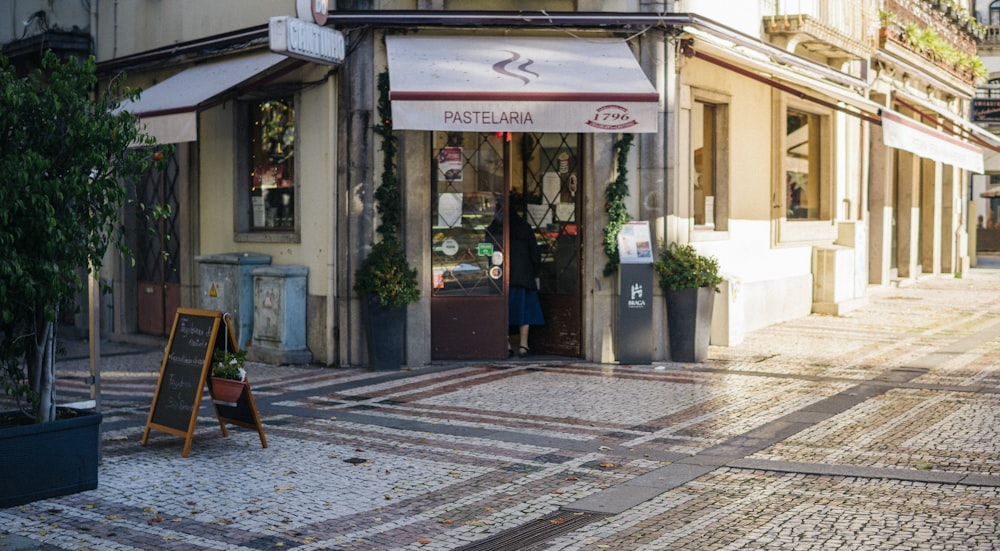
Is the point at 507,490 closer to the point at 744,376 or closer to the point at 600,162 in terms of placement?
the point at 744,376

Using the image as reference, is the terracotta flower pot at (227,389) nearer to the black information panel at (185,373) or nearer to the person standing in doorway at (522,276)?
the black information panel at (185,373)

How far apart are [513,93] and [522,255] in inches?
86.8

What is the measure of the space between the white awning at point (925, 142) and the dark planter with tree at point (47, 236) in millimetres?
10979

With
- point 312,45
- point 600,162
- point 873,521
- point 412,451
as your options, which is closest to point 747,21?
point 600,162

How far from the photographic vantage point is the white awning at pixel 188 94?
39.3ft

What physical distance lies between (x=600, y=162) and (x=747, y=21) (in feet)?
13.3

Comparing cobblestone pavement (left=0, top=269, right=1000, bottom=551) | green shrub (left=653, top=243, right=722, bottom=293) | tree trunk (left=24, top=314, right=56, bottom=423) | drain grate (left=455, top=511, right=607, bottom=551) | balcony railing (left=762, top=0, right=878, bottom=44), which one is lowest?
drain grate (left=455, top=511, right=607, bottom=551)

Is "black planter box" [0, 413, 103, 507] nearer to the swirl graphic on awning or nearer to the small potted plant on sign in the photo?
the small potted plant on sign

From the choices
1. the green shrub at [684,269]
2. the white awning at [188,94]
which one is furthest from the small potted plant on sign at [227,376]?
the green shrub at [684,269]

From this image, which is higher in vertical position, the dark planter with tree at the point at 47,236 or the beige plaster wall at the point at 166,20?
the beige plaster wall at the point at 166,20

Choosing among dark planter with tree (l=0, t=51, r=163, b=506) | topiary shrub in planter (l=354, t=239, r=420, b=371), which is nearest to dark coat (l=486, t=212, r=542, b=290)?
topiary shrub in planter (l=354, t=239, r=420, b=371)

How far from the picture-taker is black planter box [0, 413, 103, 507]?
6488mm

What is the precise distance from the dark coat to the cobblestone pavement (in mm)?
966

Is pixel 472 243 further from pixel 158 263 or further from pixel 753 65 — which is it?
pixel 158 263
